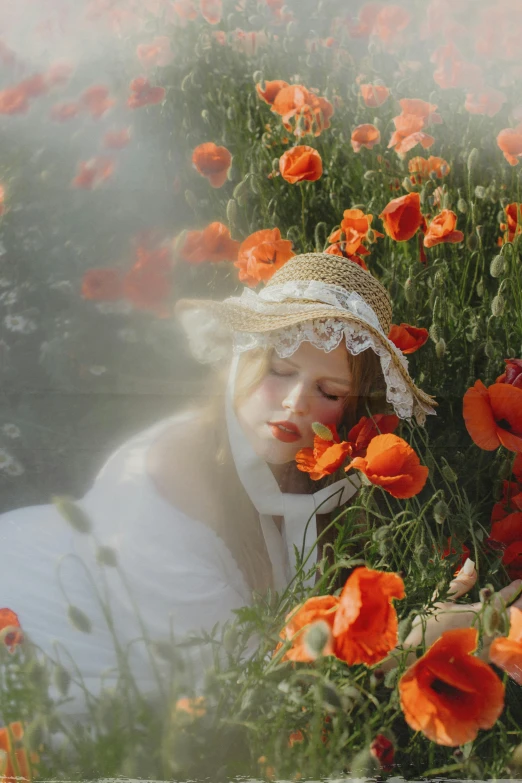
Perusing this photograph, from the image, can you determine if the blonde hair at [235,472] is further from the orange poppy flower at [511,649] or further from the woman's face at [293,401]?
the orange poppy flower at [511,649]

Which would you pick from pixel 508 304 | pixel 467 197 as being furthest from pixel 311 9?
pixel 508 304

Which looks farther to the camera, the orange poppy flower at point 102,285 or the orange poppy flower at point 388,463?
the orange poppy flower at point 102,285

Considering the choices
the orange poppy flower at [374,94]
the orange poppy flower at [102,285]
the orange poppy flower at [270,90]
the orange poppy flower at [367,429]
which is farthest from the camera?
the orange poppy flower at [374,94]

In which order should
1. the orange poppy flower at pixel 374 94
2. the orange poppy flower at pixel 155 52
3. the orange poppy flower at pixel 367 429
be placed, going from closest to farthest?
the orange poppy flower at pixel 367 429 → the orange poppy flower at pixel 155 52 → the orange poppy flower at pixel 374 94

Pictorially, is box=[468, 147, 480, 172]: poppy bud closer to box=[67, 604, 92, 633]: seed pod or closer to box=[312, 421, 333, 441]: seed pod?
box=[312, 421, 333, 441]: seed pod

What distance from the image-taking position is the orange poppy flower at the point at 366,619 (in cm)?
53


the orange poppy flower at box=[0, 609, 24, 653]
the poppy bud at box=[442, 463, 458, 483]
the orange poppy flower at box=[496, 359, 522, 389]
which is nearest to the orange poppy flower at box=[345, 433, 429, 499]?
the poppy bud at box=[442, 463, 458, 483]

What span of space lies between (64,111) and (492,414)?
72 cm

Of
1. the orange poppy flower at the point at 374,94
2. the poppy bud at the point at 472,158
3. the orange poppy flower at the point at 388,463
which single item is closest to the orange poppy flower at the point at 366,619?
the orange poppy flower at the point at 388,463

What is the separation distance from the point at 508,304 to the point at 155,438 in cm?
69

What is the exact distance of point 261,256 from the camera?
1.08 meters

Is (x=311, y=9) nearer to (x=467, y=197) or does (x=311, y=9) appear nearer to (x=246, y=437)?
(x=467, y=197)

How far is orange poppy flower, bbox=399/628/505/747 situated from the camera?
53 cm

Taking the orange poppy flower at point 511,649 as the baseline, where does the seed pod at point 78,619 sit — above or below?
above
